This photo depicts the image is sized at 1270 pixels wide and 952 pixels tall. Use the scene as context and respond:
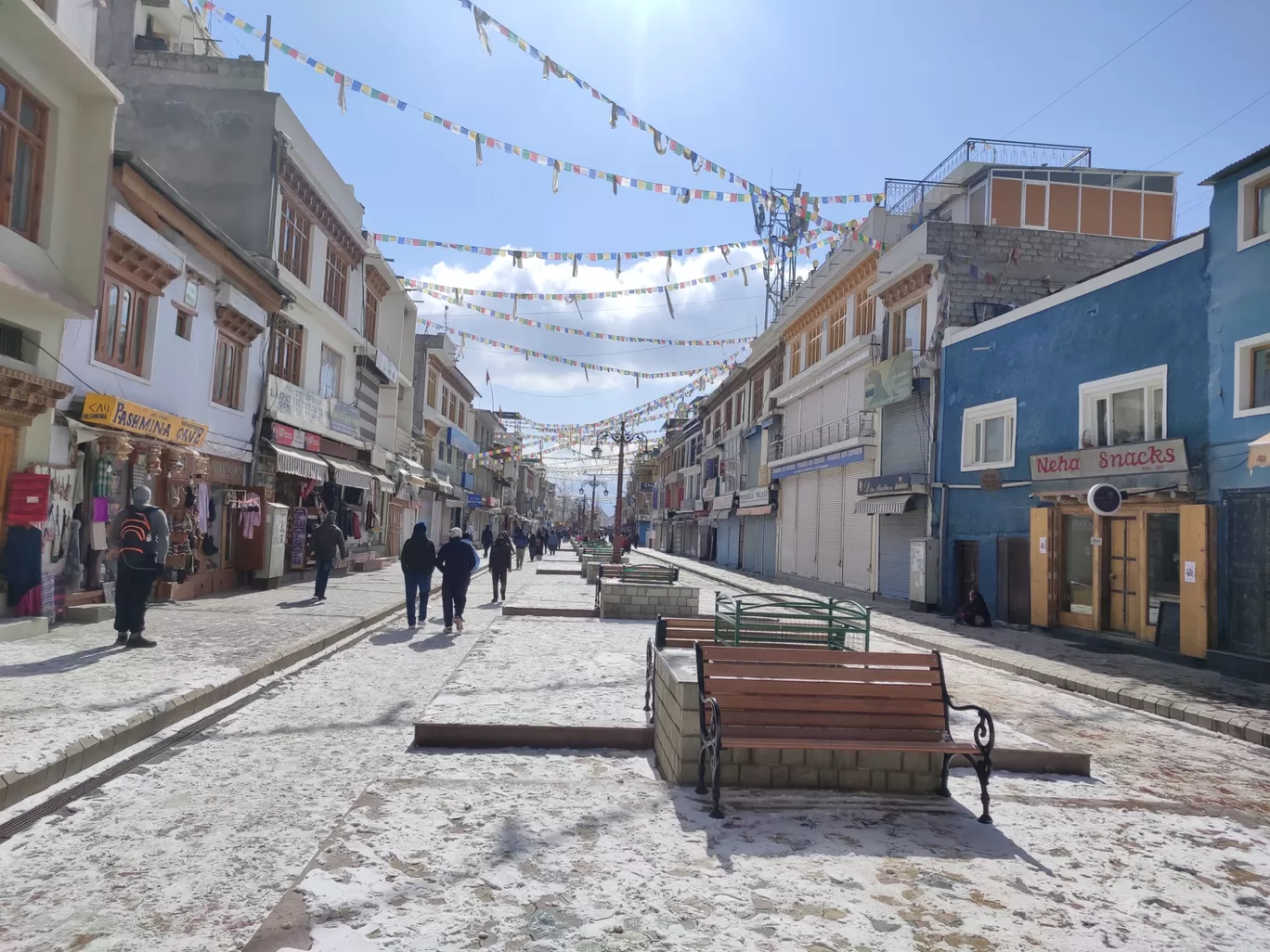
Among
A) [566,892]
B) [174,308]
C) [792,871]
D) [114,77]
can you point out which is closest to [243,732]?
[566,892]

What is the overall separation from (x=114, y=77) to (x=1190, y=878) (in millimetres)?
22273

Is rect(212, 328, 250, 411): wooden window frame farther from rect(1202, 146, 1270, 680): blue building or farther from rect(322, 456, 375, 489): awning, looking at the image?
rect(1202, 146, 1270, 680): blue building

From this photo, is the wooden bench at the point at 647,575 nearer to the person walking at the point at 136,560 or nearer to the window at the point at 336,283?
the person walking at the point at 136,560

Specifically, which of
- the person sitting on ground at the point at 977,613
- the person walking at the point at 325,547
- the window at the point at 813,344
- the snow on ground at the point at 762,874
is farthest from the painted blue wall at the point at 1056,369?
the person walking at the point at 325,547

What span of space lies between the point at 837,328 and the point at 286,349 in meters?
18.1

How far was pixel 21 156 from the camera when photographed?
959 centimetres

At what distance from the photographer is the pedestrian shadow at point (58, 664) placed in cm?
732

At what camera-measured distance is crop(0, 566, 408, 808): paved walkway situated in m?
5.26

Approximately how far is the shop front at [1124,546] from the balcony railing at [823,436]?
9008 millimetres

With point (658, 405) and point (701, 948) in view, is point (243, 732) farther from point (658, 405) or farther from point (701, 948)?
point (658, 405)

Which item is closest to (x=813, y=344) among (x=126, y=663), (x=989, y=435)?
(x=989, y=435)

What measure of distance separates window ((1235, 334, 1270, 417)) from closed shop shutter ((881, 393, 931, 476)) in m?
9.02

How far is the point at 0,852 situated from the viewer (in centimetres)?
399

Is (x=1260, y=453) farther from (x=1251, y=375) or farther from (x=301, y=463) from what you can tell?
(x=301, y=463)
